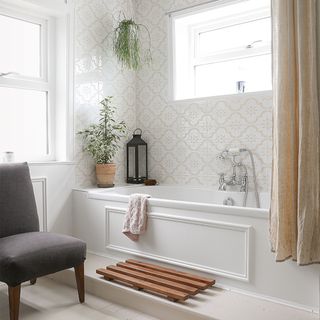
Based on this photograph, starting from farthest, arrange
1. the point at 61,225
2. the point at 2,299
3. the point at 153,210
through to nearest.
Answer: the point at 61,225, the point at 153,210, the point at 2,299

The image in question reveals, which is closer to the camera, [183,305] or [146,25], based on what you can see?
[183,305]

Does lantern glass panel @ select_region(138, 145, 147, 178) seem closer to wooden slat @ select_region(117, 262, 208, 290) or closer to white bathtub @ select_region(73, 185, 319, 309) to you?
white bathtub @ select_region(73, 185, 319, 309)

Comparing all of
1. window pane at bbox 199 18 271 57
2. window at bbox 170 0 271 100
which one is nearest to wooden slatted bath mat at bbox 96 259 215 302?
window at bbox 170 0 271 100

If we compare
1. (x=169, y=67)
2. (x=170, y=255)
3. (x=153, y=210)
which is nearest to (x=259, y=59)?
(x=169, y=67)

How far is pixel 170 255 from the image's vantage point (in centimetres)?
260

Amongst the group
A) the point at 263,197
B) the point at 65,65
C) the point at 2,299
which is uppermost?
the point at 65,65

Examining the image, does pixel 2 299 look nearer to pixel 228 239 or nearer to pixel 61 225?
pixel 61 225

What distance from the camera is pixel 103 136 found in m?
3.41

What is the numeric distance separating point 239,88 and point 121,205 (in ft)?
4.79

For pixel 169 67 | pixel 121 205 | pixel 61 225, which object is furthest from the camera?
pixel 169 67

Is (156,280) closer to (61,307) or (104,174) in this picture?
(61,307)

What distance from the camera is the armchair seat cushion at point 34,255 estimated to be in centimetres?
201

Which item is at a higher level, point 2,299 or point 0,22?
point 0,22

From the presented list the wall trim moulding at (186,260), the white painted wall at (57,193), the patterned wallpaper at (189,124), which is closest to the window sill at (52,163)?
the white painted wall at (57,193)
